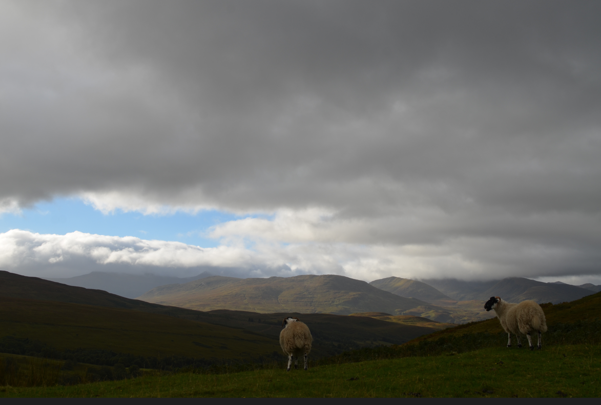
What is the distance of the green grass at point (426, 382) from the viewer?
37.8 feet

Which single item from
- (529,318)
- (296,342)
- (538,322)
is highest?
(529,318)

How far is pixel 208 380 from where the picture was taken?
16.9m

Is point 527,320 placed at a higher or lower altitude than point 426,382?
higher

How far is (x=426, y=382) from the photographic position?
12.9 metres

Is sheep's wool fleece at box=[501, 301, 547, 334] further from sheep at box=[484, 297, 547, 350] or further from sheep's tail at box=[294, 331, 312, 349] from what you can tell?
sheep's tail at box=[294, 331, 312, 349]

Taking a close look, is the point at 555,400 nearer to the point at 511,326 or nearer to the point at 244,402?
the point at 244,402

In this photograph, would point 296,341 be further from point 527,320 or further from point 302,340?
point 527,320

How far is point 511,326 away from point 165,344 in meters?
139

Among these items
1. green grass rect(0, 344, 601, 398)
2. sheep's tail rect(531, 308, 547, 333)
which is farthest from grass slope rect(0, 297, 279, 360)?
sheep's tail rect(531, 308, 547, 333)

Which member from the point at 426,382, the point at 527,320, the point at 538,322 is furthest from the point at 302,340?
the point at 538,322

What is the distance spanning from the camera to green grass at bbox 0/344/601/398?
1152 centimetres

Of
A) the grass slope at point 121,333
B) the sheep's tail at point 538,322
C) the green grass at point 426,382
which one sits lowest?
the grass slope at point 121,333

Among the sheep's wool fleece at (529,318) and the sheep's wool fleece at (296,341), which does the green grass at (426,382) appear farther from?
the sheep's wool fleece at (296,341)

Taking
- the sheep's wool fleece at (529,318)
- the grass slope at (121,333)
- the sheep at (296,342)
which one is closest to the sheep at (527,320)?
the sheep's wool fleece at (529,318)
